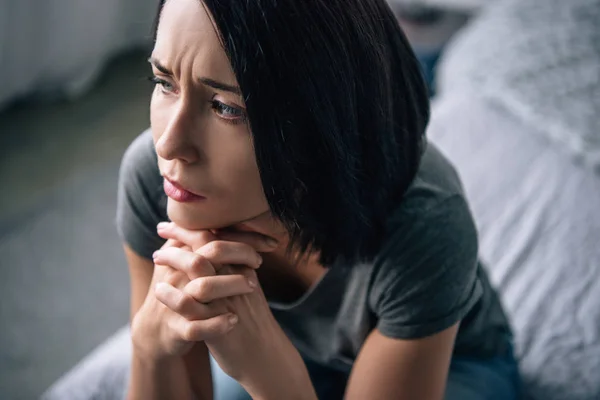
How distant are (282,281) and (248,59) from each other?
442 millimetres

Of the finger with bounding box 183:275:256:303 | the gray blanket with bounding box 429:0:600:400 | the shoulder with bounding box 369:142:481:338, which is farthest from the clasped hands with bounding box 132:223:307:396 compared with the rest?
the gray blanket with bounding box 429:0:600:400

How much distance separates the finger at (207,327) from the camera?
0.79 meters

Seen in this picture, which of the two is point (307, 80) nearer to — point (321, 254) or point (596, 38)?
point (321, 254)

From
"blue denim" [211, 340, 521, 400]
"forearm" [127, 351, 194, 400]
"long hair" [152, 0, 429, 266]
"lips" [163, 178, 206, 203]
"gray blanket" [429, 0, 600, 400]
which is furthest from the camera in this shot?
"gray blanket" [429, 0, 600, 400]

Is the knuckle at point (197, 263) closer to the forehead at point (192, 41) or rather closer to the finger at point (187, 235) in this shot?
the finger at point (187, 235)

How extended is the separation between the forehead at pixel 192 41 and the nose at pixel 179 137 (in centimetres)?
5

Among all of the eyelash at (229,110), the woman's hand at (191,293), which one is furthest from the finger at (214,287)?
the eyelash at (229,110)

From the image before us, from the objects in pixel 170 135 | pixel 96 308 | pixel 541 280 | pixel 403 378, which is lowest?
pixel 96 308

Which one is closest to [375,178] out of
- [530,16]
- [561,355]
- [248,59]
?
[248,59]

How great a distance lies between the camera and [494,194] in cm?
148

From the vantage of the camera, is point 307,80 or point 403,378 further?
point 403,378

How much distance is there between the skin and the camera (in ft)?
2.26

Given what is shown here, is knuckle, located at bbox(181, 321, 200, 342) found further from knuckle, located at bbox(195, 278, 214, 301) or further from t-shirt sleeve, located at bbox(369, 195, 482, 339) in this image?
t-shirt sleeve, located at bbox(369, 195, 482, 339)

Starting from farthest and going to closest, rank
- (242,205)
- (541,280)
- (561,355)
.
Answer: (541,280) < (561,355) < (242,205)
